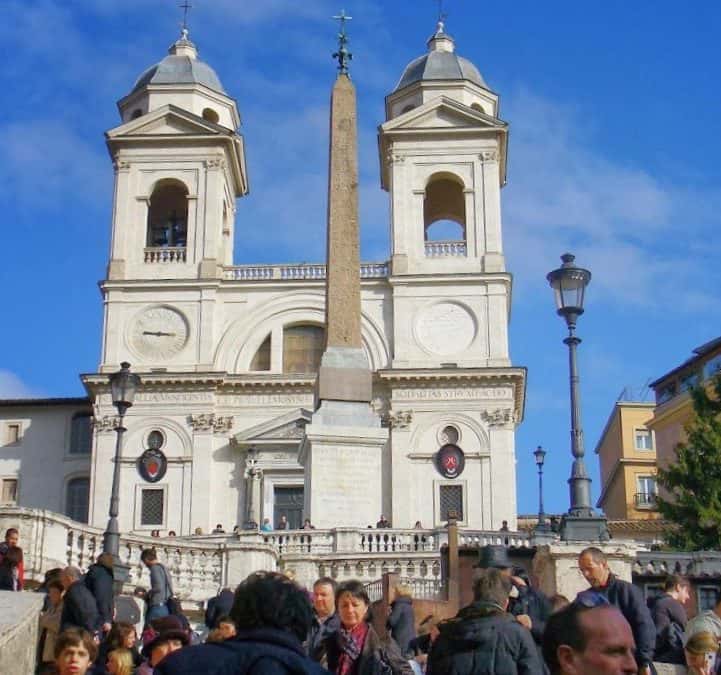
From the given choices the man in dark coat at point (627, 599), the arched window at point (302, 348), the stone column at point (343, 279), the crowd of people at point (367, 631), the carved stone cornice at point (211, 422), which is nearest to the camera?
the crowd of people at point (367, 631)

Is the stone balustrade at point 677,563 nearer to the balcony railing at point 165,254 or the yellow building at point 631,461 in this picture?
the balcony railing at point 165,254

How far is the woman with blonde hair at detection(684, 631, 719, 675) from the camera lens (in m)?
7.84

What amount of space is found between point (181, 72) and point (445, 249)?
1334 centimetres

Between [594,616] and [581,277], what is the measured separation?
11553 millimetres

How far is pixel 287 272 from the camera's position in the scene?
50625 millimetres

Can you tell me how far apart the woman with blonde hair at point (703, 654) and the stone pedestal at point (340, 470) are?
20.5 m

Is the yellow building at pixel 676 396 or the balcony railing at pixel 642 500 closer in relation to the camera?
the yellow building at pixel 676 396

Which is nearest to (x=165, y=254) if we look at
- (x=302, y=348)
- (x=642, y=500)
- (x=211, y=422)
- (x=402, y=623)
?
(x=302, y=348)

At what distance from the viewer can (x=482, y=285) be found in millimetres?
48938

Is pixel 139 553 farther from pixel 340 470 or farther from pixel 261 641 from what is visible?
pixel 261 641

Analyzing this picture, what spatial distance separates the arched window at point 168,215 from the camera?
171 ft

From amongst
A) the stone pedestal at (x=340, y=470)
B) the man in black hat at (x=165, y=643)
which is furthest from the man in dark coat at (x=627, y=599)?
the stone pedestal at (x=340, y=470)

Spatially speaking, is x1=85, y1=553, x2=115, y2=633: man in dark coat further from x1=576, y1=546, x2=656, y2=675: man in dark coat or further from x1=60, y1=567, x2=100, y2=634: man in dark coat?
x1=576, y1=546, x2=656, y2=675: man in dark coat

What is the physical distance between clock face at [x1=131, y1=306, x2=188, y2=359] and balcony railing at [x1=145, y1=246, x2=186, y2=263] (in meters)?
2.07
